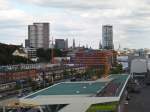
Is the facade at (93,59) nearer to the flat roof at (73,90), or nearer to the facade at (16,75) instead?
the facade at (16,75)

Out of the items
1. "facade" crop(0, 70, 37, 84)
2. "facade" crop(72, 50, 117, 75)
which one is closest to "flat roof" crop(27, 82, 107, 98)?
"facade" crop(0, 70, 37, 84)

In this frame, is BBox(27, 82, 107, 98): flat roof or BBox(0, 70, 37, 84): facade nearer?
BBox(27, 82, 107, 98): flat roof

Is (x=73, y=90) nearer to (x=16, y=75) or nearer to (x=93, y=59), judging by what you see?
(x=16, y=75)

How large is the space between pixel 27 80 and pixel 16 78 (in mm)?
3032

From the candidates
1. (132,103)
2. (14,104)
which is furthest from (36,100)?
(132,103)

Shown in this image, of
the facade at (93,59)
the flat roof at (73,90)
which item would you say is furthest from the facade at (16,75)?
the facade at (93,59)

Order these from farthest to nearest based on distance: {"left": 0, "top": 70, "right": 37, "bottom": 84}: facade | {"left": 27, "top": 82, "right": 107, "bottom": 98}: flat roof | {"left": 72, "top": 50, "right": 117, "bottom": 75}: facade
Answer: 1. {"left": 72, "top": 50, "right": 117, "bottom": 75}: facade
2. {"left": 0, "top": 70, "right": 37, "bottom": 84}: facade
3. {"left": 27, "top": 82, "right": 107, "bottom": 98}: flat roof

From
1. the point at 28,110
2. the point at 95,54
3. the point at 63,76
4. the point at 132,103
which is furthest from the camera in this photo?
the point at 95,54

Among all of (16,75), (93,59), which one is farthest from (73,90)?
(93,59)

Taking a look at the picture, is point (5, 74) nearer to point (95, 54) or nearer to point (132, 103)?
point (132, 103)

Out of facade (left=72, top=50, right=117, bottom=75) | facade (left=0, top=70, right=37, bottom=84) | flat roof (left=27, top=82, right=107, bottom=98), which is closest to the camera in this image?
flat roof (left=27, top=82, right=107, bottom=98)

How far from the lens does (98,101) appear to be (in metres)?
31.4

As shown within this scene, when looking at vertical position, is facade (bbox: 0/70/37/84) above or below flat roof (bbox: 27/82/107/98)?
below

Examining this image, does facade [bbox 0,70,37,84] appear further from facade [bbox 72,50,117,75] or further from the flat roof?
facade [bbox 72,50,117,75]
